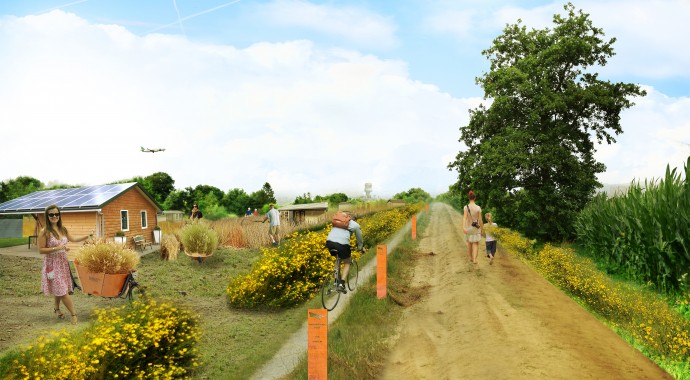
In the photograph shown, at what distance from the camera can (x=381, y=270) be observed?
42.8ft

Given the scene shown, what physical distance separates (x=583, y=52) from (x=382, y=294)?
76.4 ft

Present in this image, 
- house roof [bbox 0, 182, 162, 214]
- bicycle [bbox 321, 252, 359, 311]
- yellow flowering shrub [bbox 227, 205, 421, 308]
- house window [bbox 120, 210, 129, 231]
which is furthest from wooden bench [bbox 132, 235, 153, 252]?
bicycle [bbox 321, 252, 359, 311]

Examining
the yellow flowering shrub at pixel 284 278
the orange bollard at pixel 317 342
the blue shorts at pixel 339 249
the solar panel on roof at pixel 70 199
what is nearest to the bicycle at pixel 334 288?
the blue shorts at pixel 339 249

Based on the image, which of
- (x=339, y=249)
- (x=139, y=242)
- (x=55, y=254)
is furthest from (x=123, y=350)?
(x=139, y=242)

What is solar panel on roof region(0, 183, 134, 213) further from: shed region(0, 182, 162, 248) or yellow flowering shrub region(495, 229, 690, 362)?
yellow flowering shrub region(495, 229, 690, 362)

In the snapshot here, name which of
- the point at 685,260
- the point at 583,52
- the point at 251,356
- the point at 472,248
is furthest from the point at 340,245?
the point at 583,52

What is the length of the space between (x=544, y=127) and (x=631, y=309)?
18545 millimetres

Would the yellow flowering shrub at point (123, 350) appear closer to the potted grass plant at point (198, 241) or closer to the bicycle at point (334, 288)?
the bicycle at point (334, 288)

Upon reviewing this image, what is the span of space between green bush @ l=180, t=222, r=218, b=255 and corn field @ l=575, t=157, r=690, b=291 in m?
17.3

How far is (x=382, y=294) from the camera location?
13477 mm

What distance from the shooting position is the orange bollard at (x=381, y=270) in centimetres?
1269

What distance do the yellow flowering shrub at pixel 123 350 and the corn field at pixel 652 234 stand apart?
1510 centimetres

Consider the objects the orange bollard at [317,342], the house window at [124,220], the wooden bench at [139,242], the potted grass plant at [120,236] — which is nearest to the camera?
the orange bollard at [317,342]

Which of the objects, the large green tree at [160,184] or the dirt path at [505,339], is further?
the large green tree at [160,184]
